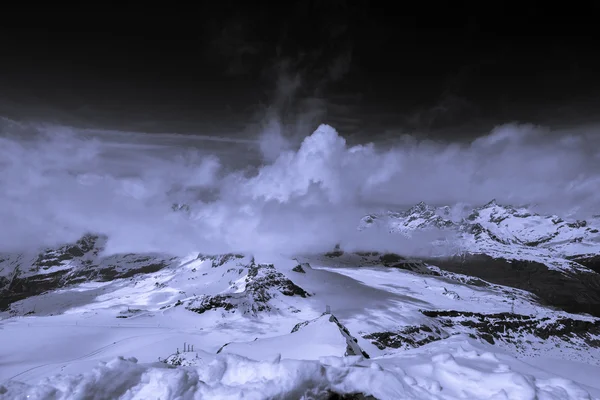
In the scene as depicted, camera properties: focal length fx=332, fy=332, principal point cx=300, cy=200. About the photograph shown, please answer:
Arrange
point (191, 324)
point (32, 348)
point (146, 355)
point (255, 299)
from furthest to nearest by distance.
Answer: point (255, 299) → point (191, 324) → point (32, 348) → point (146, 355)

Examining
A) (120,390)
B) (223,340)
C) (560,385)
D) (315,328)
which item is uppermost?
(120,390)

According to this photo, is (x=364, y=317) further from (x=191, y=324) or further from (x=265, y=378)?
(x=265, y=378)

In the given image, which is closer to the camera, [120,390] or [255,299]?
[120,390]

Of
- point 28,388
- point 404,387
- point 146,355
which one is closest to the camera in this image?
point 28,388

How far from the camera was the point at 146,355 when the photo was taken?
9800cm

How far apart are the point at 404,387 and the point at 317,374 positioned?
362 centimetres

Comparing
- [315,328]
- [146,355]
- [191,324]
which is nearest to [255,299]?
[191,324]

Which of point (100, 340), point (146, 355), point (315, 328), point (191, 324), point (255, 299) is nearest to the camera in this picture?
point (315, 328)

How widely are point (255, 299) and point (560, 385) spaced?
195 metres

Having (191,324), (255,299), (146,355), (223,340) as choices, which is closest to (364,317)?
(255,299)

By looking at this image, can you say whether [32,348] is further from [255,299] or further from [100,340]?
[255,299]

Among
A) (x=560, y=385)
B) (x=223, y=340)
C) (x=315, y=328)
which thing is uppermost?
(x=560, y=385)

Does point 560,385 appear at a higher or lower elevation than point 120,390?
lower

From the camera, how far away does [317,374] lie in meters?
13.2
